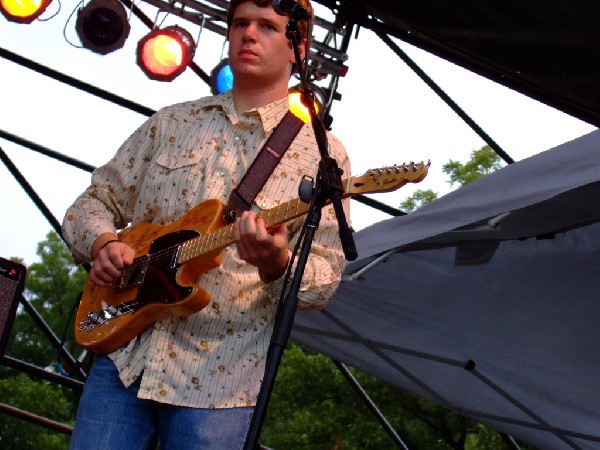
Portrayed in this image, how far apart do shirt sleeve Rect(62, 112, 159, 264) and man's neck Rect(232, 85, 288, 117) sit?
0.21 metres

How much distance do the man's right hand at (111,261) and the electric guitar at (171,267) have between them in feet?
0.16

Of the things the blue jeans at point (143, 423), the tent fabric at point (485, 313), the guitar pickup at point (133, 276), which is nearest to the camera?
the blue jeans at point (143, 423)

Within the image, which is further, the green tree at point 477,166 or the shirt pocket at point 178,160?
the green tree at point 477,166

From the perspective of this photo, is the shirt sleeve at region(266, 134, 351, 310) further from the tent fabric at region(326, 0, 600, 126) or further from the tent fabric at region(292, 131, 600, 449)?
the tent fabric at region(326, 0, 600, 126)

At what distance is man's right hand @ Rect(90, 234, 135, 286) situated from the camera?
236cm

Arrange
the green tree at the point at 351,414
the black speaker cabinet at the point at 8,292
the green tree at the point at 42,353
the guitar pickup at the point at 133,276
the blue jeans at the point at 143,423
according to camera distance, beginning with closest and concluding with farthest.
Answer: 1. the blue jeans at the point at 143,423
2. the guitar pickup at the point at 133,276
3. the black speaker cabinet at the point at 8,292
4. the green tree at the point at 351,414
5. the green tree at the point at 42,353

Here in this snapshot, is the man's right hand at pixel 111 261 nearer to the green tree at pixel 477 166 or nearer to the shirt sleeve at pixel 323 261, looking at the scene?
the shirt sleeve at pixel 323 261

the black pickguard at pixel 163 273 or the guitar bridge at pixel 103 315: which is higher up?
the black pickguard at pixel 163 273

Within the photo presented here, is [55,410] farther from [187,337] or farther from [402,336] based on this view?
[187,337]

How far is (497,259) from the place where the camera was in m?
3.74

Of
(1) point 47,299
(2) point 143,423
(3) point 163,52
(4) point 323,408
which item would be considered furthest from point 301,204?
(1) point 47,299

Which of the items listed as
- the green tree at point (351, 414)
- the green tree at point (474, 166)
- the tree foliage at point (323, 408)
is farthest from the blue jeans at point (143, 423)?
the green tree at point (474, 166)

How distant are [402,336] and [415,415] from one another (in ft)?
41.4

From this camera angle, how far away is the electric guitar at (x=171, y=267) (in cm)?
223
